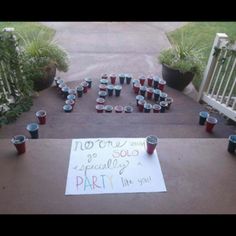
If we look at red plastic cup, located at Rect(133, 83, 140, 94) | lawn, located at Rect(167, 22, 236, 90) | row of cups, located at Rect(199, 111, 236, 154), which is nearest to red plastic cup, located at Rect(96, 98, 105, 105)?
red plastic cup, located at Rect(133, 83, 140, 94)

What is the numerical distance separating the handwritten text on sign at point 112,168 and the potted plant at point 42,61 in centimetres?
189

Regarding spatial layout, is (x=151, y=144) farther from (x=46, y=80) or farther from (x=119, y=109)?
(x=46, y=80)

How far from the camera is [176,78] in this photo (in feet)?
12.0

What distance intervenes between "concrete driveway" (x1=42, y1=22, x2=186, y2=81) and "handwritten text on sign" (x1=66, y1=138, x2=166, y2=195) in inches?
103

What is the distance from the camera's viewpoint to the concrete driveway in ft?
14.5

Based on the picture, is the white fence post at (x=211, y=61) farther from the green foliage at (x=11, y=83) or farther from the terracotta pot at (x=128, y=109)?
the green foliage at (x=11, y=83)

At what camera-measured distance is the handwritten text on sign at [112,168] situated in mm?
1381

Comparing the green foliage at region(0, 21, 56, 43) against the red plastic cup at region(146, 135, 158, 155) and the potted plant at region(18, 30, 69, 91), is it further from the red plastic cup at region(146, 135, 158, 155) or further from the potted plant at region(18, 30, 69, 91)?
the red plastic cup at region(146, 135, 158, 155)

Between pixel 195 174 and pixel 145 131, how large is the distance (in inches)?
33.5

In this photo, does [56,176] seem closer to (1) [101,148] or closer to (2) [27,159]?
(2) [27,159]

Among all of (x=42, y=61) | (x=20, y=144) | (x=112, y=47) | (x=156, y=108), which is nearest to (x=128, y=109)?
(x=156, y=108)

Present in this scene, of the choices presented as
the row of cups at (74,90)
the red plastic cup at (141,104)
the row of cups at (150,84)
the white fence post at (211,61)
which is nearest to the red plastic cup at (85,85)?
the row of cups at (74,90)

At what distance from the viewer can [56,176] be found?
1.43 m
